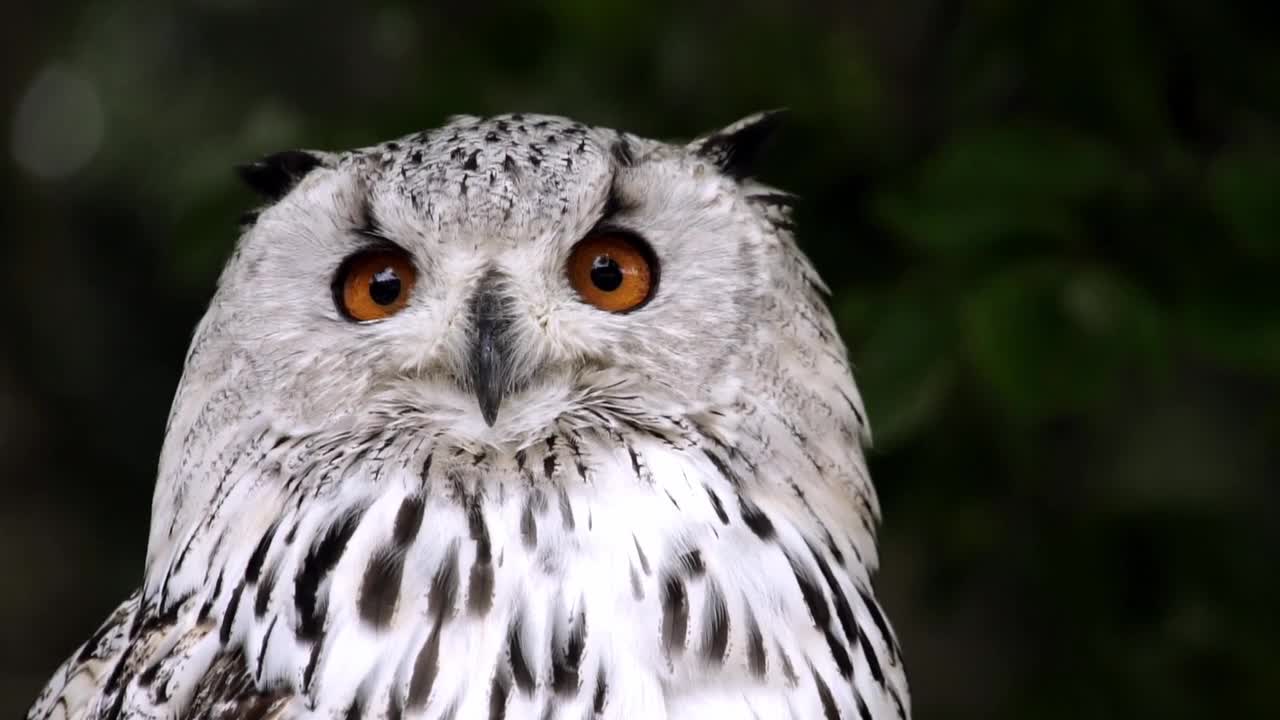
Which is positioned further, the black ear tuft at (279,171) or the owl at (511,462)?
the black ear tuft at (279,171)

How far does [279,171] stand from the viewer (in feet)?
6.27

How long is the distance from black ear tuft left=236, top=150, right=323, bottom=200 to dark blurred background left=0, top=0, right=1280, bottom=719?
Result: 0.36 metres

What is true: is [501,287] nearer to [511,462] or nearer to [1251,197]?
[511,462]

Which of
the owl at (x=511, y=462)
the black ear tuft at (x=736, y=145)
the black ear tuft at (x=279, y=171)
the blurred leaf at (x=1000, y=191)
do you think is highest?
the black ear tuft at (x=279, y=171)

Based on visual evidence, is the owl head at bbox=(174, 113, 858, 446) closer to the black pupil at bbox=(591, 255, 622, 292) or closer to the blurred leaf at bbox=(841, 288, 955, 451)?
the black pupil at bbox=(591, 255, 622, 292)

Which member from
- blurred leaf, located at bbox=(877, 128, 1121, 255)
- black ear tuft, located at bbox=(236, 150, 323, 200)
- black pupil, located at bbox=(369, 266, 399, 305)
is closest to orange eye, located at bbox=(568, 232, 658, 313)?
black pupil, located at bbox=(369, 266, 399, 305)

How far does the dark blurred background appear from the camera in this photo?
2066mm

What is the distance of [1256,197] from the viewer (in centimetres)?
203

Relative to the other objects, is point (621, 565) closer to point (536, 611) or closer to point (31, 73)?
point (536, 611)

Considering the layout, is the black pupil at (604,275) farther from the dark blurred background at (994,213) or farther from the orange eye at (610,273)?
the dark blurred background at (994,213)

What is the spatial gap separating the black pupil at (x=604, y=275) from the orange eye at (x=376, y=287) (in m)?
0.22

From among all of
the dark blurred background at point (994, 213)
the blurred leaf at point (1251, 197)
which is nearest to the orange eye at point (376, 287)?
the dark blurred background at point (994, 213)

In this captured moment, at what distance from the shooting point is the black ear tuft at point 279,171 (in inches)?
74.3

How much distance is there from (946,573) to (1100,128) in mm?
840
